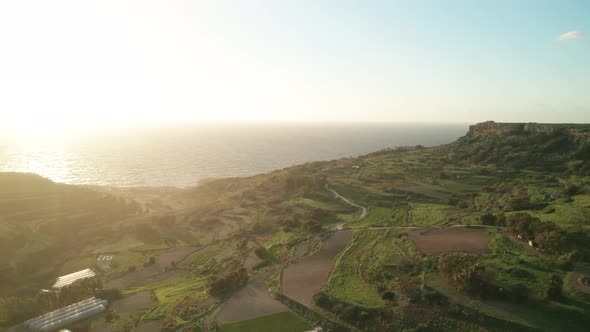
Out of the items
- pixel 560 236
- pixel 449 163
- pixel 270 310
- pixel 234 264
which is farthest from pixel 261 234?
pixel 449 163

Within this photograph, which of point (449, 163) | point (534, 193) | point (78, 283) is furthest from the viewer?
point (449, 163)

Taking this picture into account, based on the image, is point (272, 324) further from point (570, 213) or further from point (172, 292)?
point (570, 213)

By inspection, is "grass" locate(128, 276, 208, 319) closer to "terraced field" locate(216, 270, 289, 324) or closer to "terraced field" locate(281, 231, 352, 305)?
"terraced field" locate(216, 270, 289, 324)

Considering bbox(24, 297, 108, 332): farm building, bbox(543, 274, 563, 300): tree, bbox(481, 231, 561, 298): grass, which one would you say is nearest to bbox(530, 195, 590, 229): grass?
bbox(481, 231, 561, 298): grass

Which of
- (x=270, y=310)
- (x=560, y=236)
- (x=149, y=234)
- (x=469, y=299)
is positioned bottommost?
(x=149, y=234)

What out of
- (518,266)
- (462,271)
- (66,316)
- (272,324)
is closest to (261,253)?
(272,324)

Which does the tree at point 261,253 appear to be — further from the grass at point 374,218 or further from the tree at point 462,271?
the tree at point 462,271

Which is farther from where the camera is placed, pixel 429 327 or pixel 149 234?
pixel 149 234

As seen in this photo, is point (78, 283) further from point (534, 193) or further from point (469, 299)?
point (534, 193)
